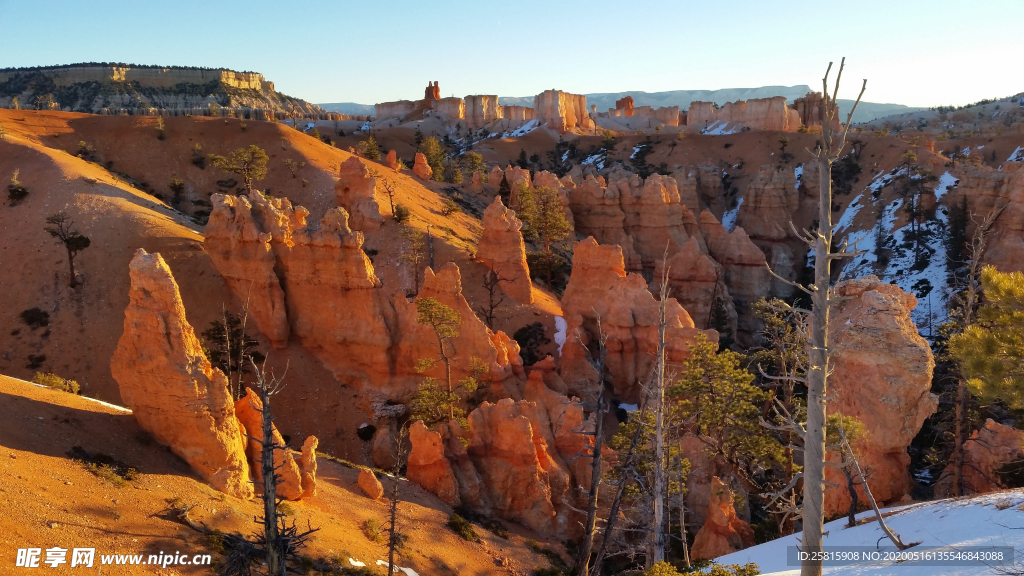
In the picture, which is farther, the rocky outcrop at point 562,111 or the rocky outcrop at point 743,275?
the rocky outcrop at point 562,111

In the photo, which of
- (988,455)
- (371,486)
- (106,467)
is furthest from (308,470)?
(988,455)

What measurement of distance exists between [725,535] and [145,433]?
57.4 ft

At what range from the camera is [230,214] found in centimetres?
3183

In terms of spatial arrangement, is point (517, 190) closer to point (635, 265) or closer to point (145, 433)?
point (635, 265)

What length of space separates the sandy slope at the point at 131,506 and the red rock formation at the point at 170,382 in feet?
1.64

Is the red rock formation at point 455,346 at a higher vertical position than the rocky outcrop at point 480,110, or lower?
lower

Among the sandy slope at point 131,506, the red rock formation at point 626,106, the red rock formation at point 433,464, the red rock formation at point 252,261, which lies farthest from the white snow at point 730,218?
the red rock formation at point 626,106

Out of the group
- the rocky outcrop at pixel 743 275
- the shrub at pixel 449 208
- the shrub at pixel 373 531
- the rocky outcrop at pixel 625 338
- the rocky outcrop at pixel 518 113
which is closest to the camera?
the shrub at pixel 373 531

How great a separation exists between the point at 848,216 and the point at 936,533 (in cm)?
7052

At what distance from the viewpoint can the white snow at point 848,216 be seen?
70544mm

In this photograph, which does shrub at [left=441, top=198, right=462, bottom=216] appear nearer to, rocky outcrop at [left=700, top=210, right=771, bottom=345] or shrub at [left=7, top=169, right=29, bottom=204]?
rocky outcrop at [left=700, top=210, right=771, bottom=345]

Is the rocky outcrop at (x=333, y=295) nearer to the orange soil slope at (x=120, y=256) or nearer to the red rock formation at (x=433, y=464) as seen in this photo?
the orange soil slope at (x=120, y=256)

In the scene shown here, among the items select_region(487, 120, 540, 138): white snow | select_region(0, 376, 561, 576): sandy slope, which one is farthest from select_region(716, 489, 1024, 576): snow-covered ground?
select_region(487, 120, 540, 138): white snow

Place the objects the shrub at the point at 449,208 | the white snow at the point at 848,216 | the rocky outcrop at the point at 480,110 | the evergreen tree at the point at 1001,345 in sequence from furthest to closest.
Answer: the rocky outcrop at the point at 480,110, the white snow at the point at 848,216, the shrub at the point at 449,208, the evergreen tree at the point at 1001,345
